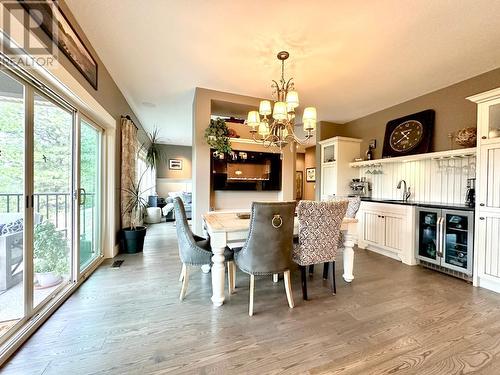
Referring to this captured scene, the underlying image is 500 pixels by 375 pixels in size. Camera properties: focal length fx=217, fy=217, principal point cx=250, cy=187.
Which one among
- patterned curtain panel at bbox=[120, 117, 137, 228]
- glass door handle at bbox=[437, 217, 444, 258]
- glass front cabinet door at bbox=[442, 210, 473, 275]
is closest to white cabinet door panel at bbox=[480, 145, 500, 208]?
glass front cabinet door at bbox=[442, 210, 473, 275]

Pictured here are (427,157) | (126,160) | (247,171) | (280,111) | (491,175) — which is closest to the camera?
(280,111)

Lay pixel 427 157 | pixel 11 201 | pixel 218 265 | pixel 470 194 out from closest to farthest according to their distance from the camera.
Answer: pixel 11 201 → pixel 218 265 → pixel 470 194 → pixel 427 157

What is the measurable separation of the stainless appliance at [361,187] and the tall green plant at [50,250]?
16.4ft

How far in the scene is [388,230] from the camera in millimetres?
3605

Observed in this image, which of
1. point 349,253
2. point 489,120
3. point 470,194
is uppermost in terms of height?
point 489,120

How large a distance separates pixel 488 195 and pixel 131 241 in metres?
4.93

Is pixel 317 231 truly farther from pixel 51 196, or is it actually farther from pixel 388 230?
pixel 51 196

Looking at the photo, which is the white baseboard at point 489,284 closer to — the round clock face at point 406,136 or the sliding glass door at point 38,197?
the round clock face at point 406,136

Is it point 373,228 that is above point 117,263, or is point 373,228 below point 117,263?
above

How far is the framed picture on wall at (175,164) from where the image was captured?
864 centimetres

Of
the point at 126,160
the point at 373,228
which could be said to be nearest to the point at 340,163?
the point at 373,228

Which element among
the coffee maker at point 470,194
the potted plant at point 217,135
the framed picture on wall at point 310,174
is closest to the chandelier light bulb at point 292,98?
the potted plant at point 217,135

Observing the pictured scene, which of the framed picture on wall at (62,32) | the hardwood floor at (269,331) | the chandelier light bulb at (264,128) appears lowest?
the hardwood floor at (269,331)

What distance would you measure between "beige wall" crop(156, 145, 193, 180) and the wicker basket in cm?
796
